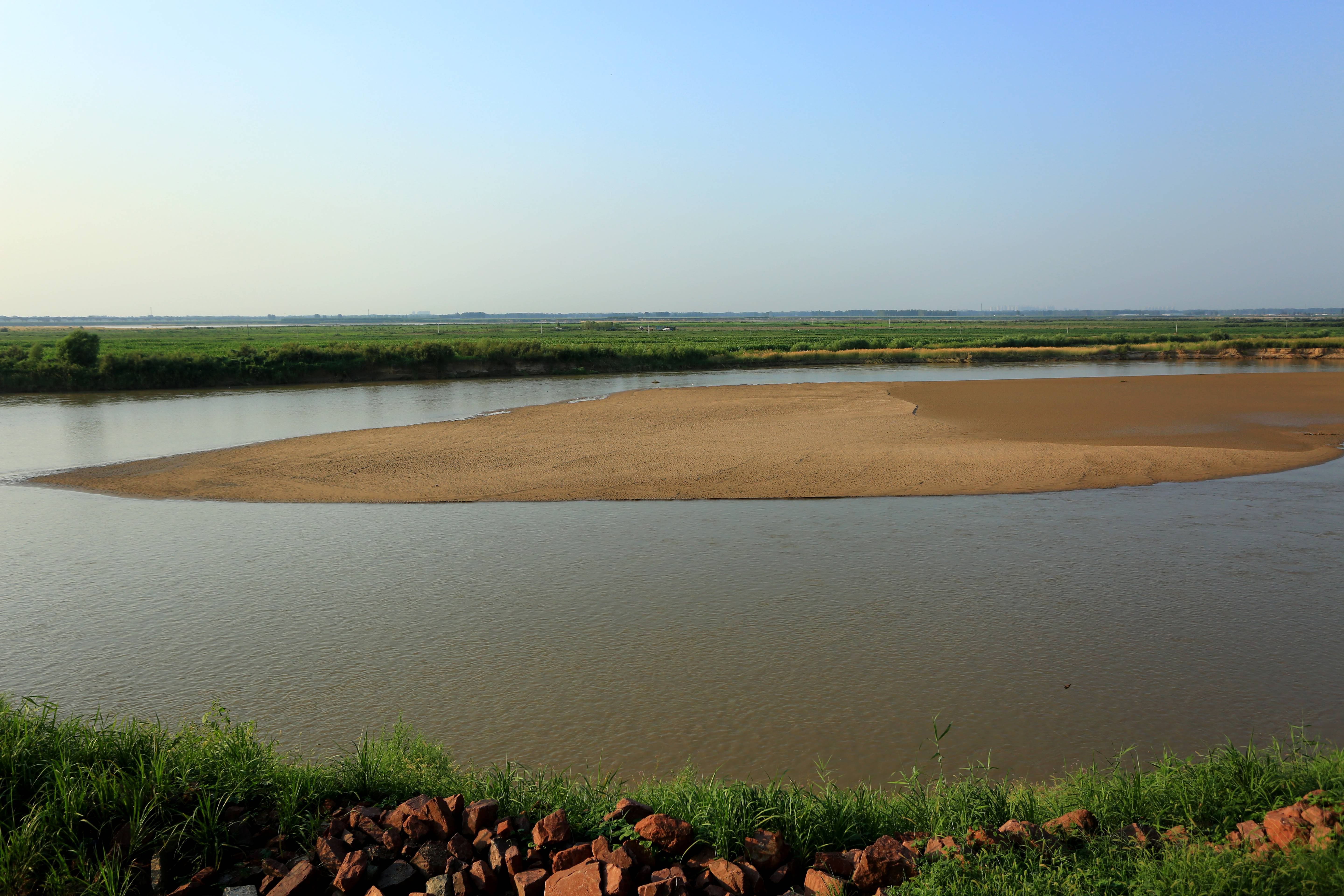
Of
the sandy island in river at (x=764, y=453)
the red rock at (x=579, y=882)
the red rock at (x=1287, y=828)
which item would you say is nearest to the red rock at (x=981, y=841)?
the red rock at (x=1287, y=828)

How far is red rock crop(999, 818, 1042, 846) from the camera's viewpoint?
11.6ft

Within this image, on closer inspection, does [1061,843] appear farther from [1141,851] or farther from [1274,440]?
[1274,440]

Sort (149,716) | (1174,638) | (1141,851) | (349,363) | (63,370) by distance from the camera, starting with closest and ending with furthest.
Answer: (1141,851) < (149,716) < (1174,638) < (63,370) < (349,363)

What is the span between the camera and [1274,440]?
61.5 feet

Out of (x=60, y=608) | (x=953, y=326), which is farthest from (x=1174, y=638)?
(x=953, y=326)

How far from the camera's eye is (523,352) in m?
47.6

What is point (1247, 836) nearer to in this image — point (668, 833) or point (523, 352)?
point (668, 833)

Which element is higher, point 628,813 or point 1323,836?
point 1323,836

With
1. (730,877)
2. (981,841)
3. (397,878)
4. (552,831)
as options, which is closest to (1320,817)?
(981,841)

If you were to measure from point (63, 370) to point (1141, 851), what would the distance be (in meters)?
44.1

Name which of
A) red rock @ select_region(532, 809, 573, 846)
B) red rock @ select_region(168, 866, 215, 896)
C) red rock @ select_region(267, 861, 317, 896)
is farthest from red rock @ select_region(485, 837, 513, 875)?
red rock @ select_region(168, 866, 215, 896)

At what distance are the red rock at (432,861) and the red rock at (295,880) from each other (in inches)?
16.5

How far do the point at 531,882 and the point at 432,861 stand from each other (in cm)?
48

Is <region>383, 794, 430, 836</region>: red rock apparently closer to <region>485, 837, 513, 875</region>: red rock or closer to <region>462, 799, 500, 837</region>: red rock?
<region>462, 799, 500, 837</region>: red rock
